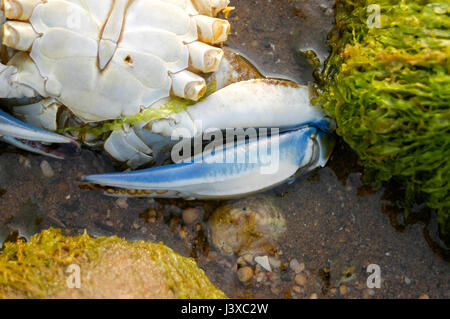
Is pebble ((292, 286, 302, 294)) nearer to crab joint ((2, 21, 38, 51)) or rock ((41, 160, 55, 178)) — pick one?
rock ((41, 160, 55, 178))

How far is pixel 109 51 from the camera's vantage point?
225 cm

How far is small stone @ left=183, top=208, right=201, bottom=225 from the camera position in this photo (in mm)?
2640

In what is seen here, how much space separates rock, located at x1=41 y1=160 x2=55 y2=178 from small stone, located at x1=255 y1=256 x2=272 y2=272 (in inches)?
46.7

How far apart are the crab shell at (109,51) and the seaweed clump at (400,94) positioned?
2.19 ft

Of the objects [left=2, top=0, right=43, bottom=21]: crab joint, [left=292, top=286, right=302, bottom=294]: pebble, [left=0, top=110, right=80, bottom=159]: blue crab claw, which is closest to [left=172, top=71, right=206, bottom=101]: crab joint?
[left=0, top=110, right=80, bottom=159]: blue crab claw

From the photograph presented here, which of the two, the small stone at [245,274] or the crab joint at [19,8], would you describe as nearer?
the crab joint at [19,8]

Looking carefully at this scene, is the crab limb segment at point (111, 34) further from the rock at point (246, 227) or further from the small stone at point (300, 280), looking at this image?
the small stone at point (300, 280)

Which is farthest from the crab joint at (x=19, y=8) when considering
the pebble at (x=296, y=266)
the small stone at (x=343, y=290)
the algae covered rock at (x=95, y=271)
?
the small stone at (x=343, y=290)

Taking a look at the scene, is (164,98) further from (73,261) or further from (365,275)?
(365,275)

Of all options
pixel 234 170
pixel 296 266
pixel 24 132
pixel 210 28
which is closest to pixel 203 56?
pixel 210 28

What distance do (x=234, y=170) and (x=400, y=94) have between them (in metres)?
0.84

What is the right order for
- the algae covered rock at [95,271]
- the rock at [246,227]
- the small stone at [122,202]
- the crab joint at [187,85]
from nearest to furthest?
1. the algae covered rock at [95,271]
2. the crab joint at [187,85]
3. the rock at [246,227]
4. the small stone at [122,202]

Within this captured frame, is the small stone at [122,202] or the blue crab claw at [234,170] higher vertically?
the blue crab claw at [234,170]

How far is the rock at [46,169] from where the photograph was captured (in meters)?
2.70
